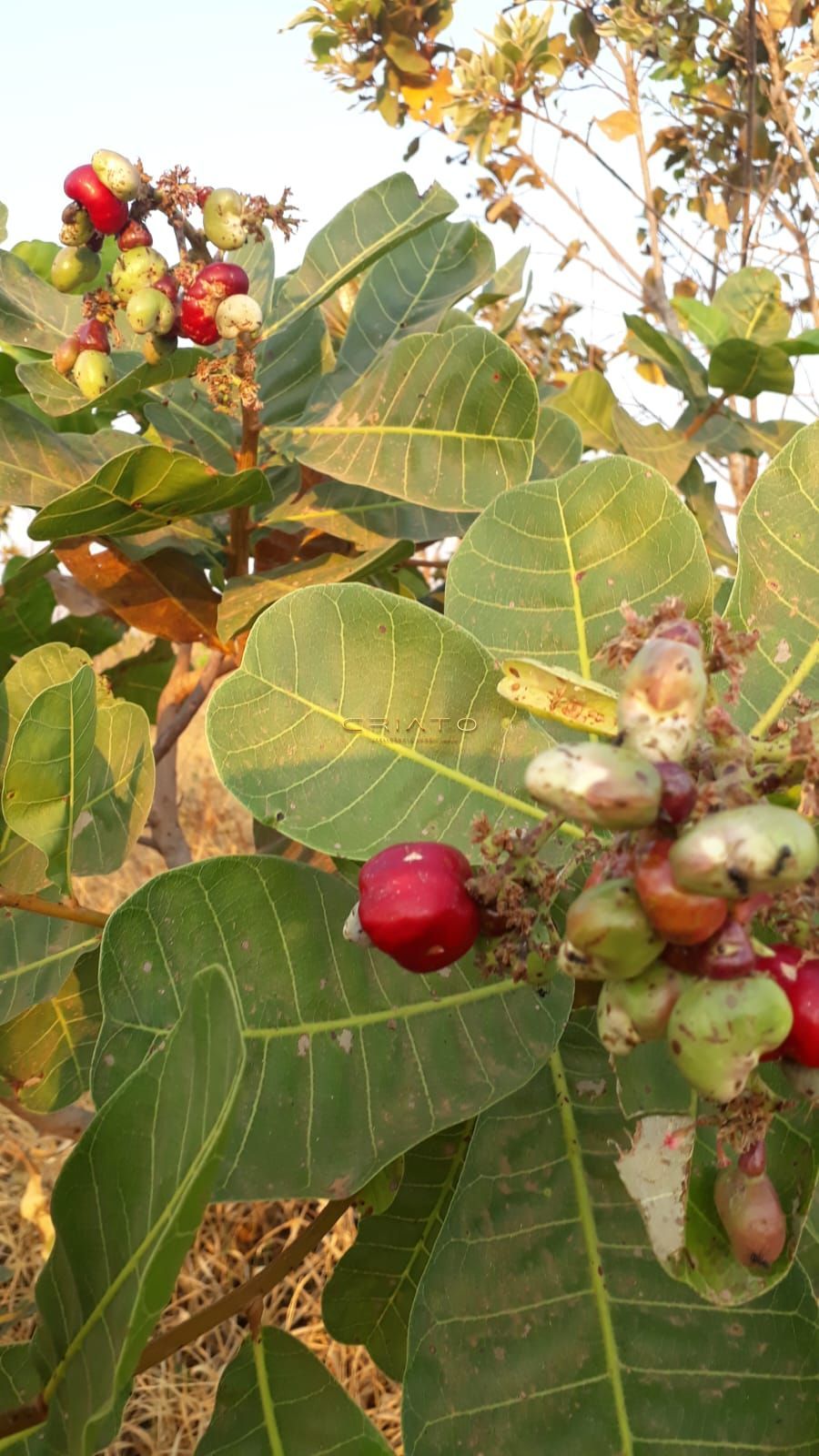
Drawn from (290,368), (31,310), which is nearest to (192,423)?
(290,368)

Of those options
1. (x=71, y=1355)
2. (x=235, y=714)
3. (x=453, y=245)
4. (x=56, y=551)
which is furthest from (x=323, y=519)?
(x=71, y=1355)

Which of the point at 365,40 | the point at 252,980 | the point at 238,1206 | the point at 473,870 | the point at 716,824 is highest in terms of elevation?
the point at 365,40

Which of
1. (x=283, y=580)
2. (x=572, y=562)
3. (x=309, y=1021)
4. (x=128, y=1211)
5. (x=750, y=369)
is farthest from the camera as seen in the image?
(x=750, y=369)

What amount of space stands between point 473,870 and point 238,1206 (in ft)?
6.53

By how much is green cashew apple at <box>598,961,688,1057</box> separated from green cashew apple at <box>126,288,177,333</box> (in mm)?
809

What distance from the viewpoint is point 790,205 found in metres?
3.31

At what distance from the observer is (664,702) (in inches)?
20.8

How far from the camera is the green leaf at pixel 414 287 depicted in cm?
145

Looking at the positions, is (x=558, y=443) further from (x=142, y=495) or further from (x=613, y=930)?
(x=613, y=930)

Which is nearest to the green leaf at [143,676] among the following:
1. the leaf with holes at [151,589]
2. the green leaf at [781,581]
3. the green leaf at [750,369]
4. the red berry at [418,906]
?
the leaf with holes at [151,589]

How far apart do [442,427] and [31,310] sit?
59cm

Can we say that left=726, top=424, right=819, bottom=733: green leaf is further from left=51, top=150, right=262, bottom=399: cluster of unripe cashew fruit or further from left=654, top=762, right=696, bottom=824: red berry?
left=51, top=150, right=262, bottom=399: cluster of unripe cashew fruit

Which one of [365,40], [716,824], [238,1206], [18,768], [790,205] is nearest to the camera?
[716,824]

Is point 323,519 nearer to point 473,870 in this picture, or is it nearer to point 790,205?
point 473,870
